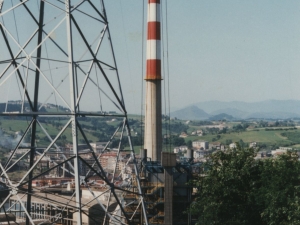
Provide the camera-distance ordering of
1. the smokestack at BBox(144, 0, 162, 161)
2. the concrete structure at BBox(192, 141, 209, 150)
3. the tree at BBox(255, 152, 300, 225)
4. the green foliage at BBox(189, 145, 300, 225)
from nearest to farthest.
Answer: the tree at BBox(255, 152, 300, 225)
the green foliage at BBox(189, 145, 300, 225)
the smokestack at BBox(144, 0, 162, 161)
the concrete structure at BBox(192, 141, 209, 150)

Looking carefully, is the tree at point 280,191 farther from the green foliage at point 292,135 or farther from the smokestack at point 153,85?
the green foliage at point 292,135

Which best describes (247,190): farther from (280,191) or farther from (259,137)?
(259,137)

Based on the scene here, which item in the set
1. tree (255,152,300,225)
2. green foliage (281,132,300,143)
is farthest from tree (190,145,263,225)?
green foliage (281,132,300,143)

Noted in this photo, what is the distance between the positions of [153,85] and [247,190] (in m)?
15.1

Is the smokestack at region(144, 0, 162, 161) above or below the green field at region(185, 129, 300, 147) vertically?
above

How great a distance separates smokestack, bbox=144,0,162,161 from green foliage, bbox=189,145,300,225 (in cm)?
1326

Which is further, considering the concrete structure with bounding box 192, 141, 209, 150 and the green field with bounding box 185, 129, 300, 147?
the concrete structure with bounding box 192, 141, 209, 150

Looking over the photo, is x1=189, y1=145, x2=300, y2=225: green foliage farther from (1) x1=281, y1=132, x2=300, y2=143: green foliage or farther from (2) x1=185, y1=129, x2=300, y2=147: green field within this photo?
(1) x1=281, y1=132, x2=300, y2=143: green foliage

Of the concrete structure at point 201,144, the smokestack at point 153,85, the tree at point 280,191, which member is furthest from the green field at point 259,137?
the tree at point 280,191

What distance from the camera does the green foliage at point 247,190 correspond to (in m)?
23.2

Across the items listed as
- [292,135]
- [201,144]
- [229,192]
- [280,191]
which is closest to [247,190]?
[229,192]

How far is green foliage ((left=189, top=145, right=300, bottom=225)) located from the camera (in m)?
23.2

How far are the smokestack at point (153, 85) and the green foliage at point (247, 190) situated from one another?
13.3 metres

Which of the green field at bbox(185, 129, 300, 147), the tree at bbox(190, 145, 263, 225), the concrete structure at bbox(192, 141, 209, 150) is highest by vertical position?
the tree at bbox(190, 145, 263, 225)
